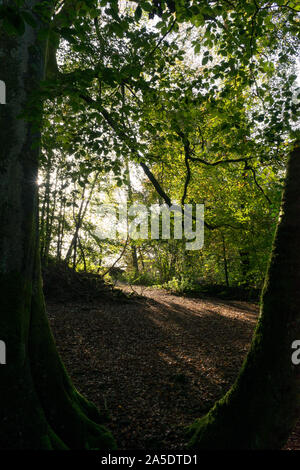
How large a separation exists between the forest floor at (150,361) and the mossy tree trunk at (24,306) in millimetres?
619

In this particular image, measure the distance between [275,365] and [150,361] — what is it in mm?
2879

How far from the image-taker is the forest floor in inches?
108

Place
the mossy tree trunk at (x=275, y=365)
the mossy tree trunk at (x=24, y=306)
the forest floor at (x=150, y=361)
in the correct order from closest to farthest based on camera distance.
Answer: the mossy tree trunk at (x=275, y=365) → the mossy tree trunk at (x=24, y=306) → the forest floor at (x=150, y=361)

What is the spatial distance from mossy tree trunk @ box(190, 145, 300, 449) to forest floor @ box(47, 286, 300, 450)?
0.81 metres

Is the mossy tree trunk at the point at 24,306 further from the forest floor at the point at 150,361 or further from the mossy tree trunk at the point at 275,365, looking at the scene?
the mossy tree trunk at the point at 275,365

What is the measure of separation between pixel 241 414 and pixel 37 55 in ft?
11.0

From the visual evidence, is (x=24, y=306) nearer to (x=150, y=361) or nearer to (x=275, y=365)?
(x=275, y=365)

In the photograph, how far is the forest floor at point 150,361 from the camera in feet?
9.00

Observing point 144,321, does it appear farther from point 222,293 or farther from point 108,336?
point 222,293

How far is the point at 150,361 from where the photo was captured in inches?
168

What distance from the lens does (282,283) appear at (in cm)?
184

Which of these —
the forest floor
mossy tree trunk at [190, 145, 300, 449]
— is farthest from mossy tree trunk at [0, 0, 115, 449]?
mossy tree trunk at [190, 145, 300, 449]

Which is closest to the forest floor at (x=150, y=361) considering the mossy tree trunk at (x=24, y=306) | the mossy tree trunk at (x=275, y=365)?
the mossy tree trunk at (x=24, y=306)
